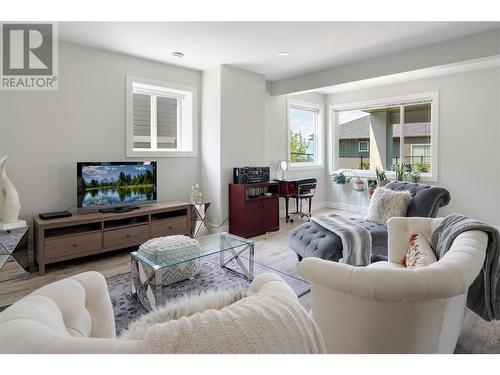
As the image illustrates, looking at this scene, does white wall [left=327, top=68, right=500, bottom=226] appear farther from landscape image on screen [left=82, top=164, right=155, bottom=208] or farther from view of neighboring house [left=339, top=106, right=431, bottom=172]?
landscape image on screen [left=82, top=164, right=155, bottom=208]

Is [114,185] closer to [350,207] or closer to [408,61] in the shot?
[408,61]

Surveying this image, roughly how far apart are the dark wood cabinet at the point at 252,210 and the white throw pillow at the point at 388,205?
1634mm

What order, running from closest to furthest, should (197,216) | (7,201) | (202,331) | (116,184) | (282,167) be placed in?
(202,331)
(7,201)
(116,184)
(197,216)
(282,167)

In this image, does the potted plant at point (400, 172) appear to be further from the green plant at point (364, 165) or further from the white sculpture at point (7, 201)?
the white sculpture at point (7, 201)

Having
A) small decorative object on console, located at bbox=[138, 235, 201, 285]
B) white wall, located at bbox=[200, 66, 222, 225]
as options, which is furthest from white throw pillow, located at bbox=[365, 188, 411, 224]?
white wall, located at bbox=[200, 66, 222, 225]

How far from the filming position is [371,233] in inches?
117

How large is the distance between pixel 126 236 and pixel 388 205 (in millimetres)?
3006

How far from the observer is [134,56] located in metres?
4.02

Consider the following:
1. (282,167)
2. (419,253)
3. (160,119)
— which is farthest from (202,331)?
(282,167)

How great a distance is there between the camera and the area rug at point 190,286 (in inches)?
90.7

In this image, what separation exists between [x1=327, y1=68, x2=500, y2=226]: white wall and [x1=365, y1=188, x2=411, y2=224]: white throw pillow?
2.33 m
